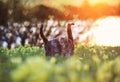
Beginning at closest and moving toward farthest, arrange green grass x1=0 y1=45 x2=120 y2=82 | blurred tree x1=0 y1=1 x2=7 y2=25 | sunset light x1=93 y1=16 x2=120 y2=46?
green grass x1=0 y1=45 x2=120 y2=82 < blurred tree x1=0 y1=1 x2=7 y2=25 < sunset light x1=93 y1=16 x2=120 y2=46

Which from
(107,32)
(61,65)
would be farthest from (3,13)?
(107,32)

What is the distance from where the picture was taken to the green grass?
256 centimetres

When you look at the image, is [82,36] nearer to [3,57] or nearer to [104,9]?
[104,9]

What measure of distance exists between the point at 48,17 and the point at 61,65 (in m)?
0.33

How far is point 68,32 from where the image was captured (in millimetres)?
2754

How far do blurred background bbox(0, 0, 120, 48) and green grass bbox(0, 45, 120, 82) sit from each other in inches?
2.7

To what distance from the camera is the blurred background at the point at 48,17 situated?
2.71 metres

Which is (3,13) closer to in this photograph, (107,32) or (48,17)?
(48,17)

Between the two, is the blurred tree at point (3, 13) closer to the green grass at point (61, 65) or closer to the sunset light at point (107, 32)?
the green grass at point (61, 65)

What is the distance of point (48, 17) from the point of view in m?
2.75

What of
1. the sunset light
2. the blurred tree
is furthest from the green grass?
the blurred tree

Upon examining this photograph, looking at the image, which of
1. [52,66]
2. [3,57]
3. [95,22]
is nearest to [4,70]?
[3,57]

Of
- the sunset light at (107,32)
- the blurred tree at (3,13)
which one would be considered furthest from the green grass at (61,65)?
the blurred tree at (3,13)

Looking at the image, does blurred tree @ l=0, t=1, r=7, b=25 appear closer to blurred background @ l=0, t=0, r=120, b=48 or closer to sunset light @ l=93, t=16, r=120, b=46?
blurred background @ l=0, t=0, r=120, b=48
